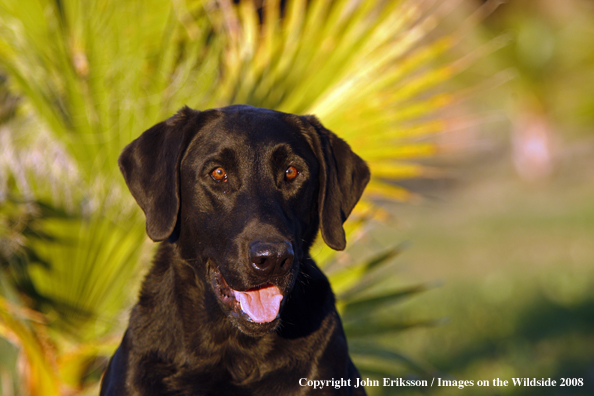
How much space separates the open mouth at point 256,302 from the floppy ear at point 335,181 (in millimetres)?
458

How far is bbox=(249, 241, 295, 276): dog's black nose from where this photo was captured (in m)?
2.58

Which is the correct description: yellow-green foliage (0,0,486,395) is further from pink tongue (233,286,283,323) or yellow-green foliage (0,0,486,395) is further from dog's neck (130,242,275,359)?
pink tongue (233,286,283,323)

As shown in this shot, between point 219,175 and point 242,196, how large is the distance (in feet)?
0.51

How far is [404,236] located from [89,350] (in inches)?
459

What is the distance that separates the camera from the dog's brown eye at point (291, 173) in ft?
9.82

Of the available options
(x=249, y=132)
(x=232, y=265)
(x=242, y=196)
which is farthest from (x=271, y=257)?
(x=249, y=132)

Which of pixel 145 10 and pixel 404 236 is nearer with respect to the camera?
pixel 145 10

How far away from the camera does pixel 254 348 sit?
2873mm

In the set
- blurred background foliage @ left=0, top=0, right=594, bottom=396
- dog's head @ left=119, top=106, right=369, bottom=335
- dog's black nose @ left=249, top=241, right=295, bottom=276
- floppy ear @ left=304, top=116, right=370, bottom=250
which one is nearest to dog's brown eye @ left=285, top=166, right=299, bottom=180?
dog's head @ left=119, top=106, right=369, bottom=335

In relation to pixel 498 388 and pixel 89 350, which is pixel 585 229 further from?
pixel 89 350

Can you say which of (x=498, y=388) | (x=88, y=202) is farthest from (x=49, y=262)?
(x=498, y=388)

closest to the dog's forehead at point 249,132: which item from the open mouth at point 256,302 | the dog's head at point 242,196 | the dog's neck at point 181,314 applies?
the dog's head at point 242,196

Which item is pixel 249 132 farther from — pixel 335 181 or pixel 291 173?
pixel 335 181

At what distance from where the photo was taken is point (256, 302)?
2729 millimetres
